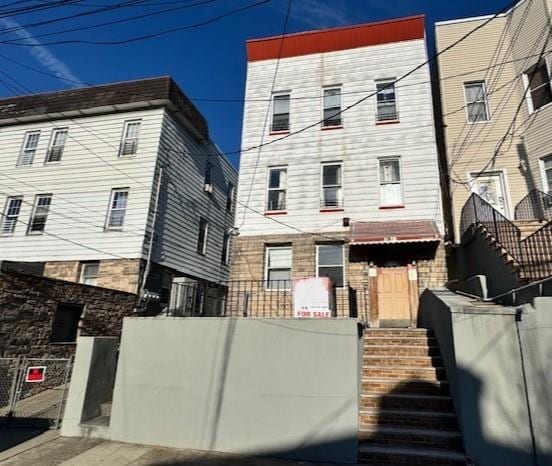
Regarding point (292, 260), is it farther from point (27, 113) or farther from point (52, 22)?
point (27, 113)

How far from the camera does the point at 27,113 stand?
50.1ft

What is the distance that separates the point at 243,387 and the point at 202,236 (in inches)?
461

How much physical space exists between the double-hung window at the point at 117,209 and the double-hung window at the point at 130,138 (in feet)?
5.12

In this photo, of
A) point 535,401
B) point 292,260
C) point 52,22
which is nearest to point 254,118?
point 292,260

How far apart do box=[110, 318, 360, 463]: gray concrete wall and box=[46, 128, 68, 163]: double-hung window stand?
36.5 ft

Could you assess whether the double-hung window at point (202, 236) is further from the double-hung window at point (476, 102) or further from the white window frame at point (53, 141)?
the double-hung window at point (476, 102)

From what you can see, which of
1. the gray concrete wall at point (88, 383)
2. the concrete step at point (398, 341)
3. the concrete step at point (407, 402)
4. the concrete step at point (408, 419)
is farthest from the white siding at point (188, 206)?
the concrete step at point (408, 419)

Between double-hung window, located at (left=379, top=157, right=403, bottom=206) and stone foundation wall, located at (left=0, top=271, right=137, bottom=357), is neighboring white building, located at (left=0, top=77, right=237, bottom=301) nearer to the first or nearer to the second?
stone foundation wall, located at (left=0, top=271, right=137, bottom=357)

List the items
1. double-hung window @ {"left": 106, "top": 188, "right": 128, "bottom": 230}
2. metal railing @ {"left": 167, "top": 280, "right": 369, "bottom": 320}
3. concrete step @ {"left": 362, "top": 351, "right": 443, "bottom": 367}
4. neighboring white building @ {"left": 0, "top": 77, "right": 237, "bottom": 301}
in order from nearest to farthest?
concrete step @ {"left": 362, "top": 351, "right": 443, "bottom": 367} → metal railing @ {"left": 167, "top": 280, "right": 369, "bottom": 320} → neighboring white building @ {"left": 0, "top": 77, "right": 237, "bottom": 301} → double-hung window @ {"left": 106, "top": 188, "right": 128, "bottom": 230}

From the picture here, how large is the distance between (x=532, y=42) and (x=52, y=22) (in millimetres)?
14406

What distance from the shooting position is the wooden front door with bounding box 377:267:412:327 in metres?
10.2

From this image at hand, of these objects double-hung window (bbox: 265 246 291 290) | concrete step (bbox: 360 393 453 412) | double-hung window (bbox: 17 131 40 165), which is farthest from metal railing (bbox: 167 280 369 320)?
double-hung window (bbox: 17 131 40 165)

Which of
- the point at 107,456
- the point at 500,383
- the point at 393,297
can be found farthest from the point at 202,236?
the point at 500,383

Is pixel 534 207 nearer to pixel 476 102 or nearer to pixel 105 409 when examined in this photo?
pixel 476 102
